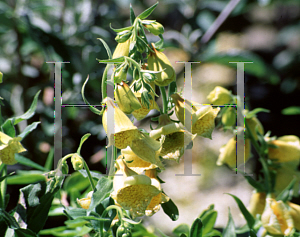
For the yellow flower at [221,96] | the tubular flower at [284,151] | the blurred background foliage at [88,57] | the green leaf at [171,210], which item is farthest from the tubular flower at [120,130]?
the blurred background foliage at [88,57]

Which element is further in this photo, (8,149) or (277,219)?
(277,219)

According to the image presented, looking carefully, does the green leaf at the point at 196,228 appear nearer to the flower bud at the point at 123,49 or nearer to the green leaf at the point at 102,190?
the green leaf at the point at 102,190

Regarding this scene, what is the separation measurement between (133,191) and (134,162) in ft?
0.16

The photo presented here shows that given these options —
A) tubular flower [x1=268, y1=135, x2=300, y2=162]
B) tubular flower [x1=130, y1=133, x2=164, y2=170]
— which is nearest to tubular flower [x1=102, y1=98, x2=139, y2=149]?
tubular flower [x1=130, y1=133, x2=164, y2=170]

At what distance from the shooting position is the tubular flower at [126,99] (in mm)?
398

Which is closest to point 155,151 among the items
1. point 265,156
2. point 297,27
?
point 265,156

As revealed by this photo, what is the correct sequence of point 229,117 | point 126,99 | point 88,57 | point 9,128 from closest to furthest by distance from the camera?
point 126,99
point 9,128
point 229,117
point 88,57

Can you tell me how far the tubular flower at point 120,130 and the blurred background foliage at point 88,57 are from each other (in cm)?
66

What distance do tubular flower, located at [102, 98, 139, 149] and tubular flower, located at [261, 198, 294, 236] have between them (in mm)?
337

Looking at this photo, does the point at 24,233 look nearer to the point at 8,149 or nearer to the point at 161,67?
the point at 8,149

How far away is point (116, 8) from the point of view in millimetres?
1319

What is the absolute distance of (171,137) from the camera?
447 mm

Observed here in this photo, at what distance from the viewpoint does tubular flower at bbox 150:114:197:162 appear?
427mm

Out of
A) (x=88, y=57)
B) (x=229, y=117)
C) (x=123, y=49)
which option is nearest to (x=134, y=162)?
(x=123, y=49)
